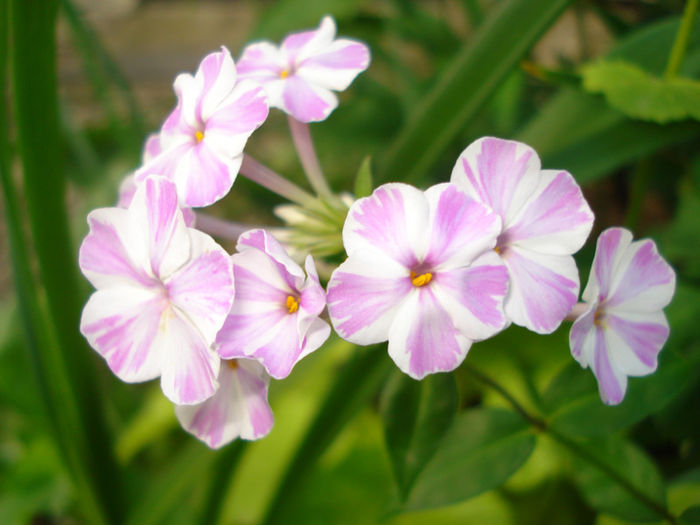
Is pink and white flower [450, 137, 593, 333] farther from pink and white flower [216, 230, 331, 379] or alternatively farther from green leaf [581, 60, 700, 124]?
green leaf [581, 60, 700, 124]

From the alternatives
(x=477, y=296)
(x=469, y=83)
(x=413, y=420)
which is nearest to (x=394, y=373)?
(x=413, y=420)

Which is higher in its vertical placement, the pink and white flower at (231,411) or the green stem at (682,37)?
the green stem at (682,37)

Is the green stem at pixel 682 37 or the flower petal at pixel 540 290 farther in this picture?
the green stem at pixel 682 37

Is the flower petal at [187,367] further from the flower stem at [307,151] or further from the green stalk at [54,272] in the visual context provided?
the green stalk at [54,272]

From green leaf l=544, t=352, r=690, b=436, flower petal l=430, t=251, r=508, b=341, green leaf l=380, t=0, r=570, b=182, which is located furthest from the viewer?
green leaf l=380, t=0, r=570, b=182

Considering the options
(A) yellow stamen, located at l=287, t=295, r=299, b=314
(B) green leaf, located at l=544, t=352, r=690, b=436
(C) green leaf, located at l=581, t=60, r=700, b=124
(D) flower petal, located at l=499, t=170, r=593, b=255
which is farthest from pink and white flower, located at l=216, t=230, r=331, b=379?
(C) green leaf, located at l=581, t=60, r=700, b=124

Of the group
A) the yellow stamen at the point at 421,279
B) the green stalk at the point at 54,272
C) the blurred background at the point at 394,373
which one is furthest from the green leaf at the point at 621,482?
the green stalk at the point at 54,272

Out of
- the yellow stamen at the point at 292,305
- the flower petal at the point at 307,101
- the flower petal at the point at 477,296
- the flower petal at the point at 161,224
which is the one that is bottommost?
the yellow stamen at the point at 292,305

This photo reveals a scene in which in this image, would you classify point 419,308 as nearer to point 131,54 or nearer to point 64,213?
point 64,213
